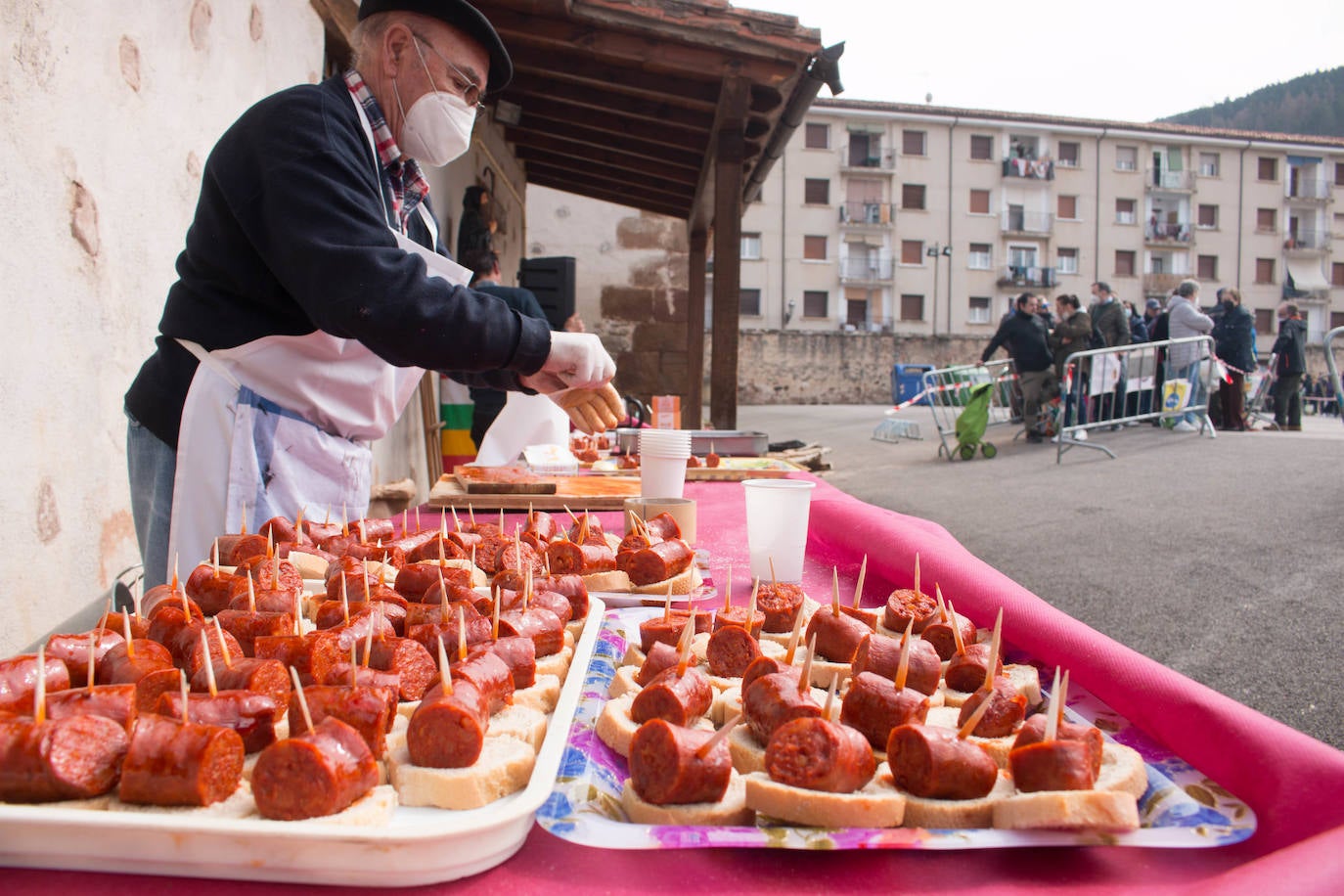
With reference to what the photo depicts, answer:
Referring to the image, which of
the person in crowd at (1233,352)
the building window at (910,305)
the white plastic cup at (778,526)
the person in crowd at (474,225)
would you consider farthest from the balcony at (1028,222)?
the white plastic cup at (778,526)

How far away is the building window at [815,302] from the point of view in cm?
4731

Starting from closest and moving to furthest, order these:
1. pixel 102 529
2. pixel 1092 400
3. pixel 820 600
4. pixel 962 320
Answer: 1. pixel 820 600
2. pixel 102 529
3. pixel 1092 400
4. pixel 962 320

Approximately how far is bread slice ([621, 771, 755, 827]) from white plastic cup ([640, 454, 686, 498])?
73.0 inches

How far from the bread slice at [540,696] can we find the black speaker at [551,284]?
9719 millimetres

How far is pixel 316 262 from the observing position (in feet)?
6.40

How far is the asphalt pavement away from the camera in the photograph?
14.3ft

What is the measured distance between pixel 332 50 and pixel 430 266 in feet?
12.5

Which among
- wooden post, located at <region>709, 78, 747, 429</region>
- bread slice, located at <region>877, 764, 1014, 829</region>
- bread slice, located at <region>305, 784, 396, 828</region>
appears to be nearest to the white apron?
bread slice, located at <region>305, 784, 396, 828</region>

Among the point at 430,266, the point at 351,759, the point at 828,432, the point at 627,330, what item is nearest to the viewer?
the point at 351,759

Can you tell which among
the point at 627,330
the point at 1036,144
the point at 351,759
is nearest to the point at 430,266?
the point at 351,759

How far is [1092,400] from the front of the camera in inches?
509

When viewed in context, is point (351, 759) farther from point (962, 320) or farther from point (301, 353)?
point (962, 320)

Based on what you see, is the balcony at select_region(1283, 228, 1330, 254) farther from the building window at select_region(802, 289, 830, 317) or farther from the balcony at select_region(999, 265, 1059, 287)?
the building window at select_region(802, 289, 830, 317)

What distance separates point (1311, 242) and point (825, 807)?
6461 cm
